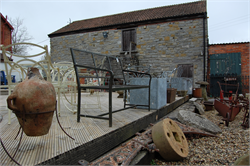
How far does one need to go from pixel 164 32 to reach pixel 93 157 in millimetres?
9665

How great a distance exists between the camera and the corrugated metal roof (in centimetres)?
985

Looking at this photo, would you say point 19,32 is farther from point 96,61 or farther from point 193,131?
point 193,131

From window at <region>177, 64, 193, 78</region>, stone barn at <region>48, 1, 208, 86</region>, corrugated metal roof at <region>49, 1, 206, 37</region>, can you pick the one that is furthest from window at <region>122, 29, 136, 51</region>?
window at <region>177, 64, 193, 78</region>

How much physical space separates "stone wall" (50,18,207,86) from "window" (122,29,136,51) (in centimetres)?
24

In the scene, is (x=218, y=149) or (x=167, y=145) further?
(x=218, y=149)

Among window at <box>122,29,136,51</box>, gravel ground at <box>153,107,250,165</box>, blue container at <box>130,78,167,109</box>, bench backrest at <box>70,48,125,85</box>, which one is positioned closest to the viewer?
gravel ground at <box>153,107,250,165</box>

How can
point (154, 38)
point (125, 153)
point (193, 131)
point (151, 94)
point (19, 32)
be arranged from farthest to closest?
point (19, 32)
point (154, 38)
point (151, 94)
point (193, 131)
point (125, 153)

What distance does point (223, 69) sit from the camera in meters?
9.60

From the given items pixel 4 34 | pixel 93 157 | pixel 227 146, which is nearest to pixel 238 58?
pixel 227 146

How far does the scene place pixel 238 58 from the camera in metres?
9.44

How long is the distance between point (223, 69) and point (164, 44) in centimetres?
370

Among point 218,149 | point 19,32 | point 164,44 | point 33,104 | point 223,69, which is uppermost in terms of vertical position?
point 19,32

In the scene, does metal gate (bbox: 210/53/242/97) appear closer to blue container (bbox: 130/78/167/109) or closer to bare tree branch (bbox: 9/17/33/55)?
blue container (bbox: 130/78/167/109)

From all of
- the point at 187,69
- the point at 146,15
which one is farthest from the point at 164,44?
the point at 146,15
